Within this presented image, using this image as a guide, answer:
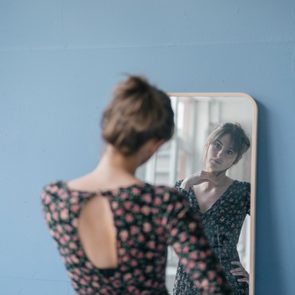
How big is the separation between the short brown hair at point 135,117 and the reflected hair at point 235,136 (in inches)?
34.3

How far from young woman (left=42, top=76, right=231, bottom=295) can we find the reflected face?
0.86 m

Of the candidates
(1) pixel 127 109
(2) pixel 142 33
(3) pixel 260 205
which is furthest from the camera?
(2) pixel 142 33

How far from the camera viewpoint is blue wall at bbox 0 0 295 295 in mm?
2031

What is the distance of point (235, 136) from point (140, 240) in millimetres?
978

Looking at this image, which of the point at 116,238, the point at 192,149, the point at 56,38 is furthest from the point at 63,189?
the point at 56,38

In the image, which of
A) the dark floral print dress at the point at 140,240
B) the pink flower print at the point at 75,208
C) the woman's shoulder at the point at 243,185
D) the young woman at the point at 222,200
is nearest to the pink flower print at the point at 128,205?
the dark floral print dress at the point at 140,240

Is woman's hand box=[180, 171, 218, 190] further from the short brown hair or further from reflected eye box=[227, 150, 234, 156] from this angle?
the short brown hair

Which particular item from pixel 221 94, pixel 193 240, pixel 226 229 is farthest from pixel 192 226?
pixel 221 94

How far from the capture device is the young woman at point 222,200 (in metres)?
2.00

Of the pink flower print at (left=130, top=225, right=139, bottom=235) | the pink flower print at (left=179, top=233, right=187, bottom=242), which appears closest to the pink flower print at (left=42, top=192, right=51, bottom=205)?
the pink flower print at (left=130, top=225, right=139, bottom=235)

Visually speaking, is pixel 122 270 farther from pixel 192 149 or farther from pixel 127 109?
pixel 192 149

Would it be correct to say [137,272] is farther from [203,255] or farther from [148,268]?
[203,255]

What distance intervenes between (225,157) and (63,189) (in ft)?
3.18

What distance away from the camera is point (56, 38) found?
7.79 ft
